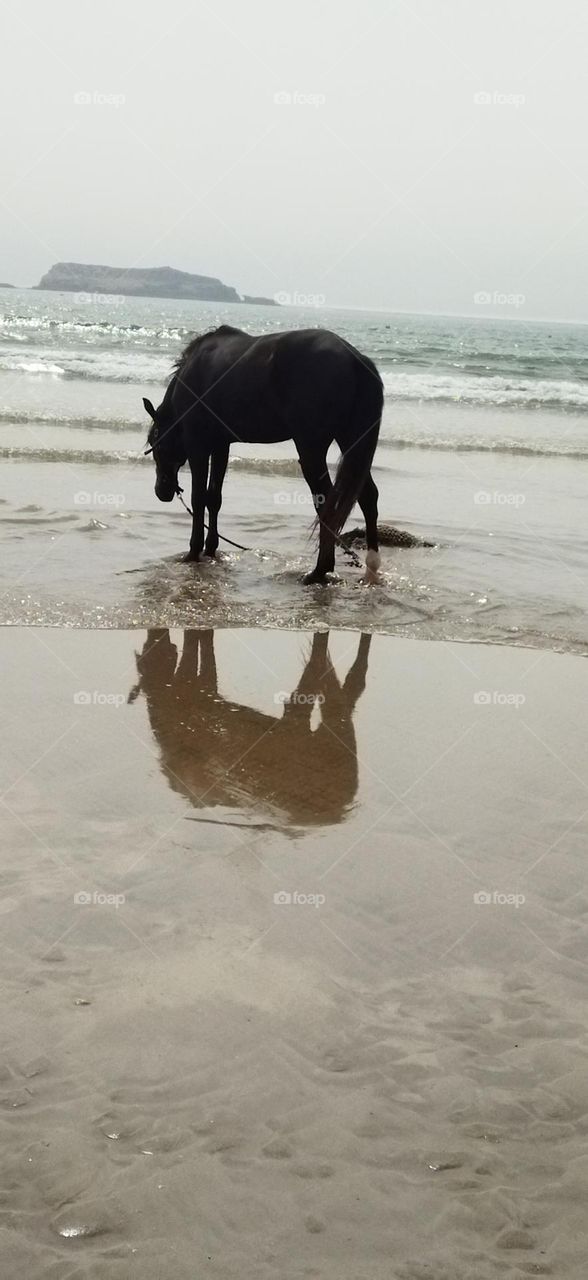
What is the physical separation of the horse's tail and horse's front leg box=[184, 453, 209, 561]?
3.12 ft

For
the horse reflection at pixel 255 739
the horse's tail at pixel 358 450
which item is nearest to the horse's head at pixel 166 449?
the horse's tail at pixel 358 450

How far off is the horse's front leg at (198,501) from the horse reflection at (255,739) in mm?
1935

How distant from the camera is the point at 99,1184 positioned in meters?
1.79

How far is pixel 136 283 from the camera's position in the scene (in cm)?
12506

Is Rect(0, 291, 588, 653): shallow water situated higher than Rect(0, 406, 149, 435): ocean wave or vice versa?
Rect(0, 406, 149, 435): ocean wave

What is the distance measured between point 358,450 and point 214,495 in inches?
50.0

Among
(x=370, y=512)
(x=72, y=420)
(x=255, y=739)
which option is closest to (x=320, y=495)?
(x=370, y=512)

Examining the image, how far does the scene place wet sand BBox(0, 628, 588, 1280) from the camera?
5.74 ft

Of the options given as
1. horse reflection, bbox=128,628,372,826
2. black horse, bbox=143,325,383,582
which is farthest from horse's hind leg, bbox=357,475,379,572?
horse reflection, bbox=128,628,372,826

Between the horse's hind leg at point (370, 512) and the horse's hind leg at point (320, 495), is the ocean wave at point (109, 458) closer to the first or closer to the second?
the horse's hind leg at point (370, 512)

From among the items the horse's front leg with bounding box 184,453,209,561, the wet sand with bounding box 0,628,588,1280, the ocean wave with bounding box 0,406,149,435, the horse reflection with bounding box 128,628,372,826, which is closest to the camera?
the wet sand with bounding box 0,628,588,1280

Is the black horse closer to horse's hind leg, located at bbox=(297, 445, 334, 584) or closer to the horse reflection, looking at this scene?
horse's hind leg, located at bbox=(297, 445, 334, 584)

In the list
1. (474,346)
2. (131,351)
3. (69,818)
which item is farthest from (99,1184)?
(474,346)

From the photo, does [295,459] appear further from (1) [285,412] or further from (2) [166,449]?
(1) [285,412]
